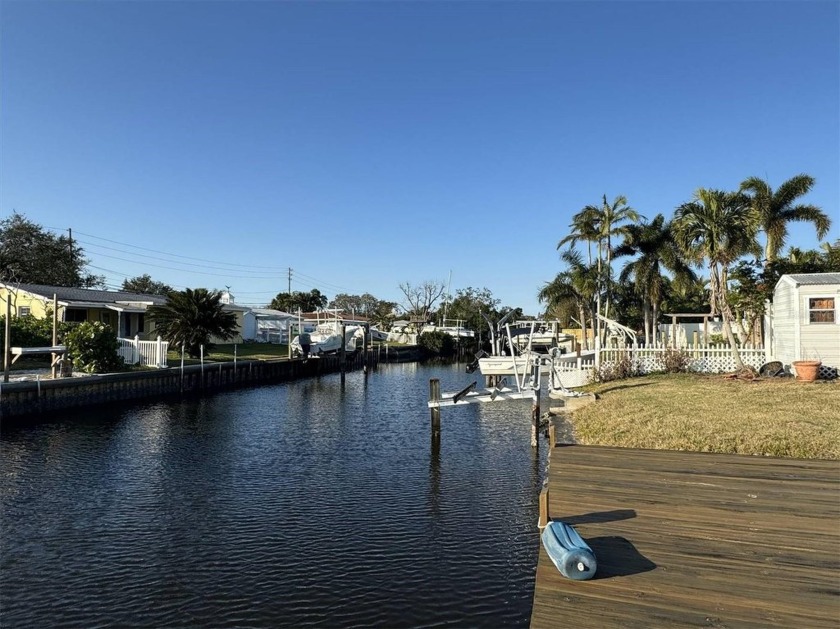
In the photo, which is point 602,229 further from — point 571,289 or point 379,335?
point 379,335

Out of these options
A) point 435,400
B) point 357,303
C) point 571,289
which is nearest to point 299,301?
point 357,303

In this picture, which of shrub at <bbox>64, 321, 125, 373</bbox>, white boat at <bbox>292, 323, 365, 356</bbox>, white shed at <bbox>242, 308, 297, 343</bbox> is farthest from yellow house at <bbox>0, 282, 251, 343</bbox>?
white shed at <bbox>242, 308, 297, 343</bbox>

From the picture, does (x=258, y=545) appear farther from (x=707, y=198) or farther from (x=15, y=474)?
(x=707, y=198)

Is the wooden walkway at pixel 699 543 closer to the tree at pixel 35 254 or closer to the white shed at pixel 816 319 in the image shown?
the white shed at pixel 816 319

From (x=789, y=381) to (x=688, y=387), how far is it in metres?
3.63

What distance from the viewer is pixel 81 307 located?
35719 millimetres

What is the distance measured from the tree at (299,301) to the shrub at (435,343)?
A: 27.7m

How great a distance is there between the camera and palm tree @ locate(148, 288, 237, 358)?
1411 inches

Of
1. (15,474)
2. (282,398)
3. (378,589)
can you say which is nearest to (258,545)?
(378,589)

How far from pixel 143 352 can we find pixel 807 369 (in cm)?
3189

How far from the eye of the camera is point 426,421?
22.4 m

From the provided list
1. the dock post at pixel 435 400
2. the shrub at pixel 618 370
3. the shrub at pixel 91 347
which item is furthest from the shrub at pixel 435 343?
the dock post at pixel 435 400

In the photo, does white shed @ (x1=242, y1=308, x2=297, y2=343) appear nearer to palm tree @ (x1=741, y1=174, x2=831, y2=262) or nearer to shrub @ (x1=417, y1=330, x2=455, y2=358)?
shrub @ (x1=417, y1=330, x2=455, y2=358)

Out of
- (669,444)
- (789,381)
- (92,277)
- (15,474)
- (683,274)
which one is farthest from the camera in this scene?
(92,277)
